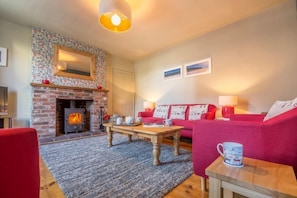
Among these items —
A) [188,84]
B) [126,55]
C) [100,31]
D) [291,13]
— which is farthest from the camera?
[126,55]

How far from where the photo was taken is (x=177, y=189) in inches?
53.0

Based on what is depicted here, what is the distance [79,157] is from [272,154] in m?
2.27

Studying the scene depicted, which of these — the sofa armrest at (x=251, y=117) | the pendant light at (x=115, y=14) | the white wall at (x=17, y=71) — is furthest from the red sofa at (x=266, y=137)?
the white wall at (x=17, y=71)

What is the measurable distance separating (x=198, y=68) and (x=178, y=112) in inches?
50.1

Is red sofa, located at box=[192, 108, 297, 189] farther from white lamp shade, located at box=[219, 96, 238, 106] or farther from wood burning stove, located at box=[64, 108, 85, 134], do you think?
wood burning stove, located at box=[64, 108, 85, 134]

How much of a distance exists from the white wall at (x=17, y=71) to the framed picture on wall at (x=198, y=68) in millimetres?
3944

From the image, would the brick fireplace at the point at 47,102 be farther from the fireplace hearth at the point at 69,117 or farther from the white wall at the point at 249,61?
the white wall at the point at 249,61

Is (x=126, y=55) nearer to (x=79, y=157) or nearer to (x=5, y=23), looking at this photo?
(x=5, y=23)

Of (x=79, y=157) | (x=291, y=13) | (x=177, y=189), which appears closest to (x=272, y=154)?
(x=177, y=189)

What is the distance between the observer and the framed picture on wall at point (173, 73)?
412cm

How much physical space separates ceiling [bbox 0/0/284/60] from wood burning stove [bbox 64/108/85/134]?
198 centimetres

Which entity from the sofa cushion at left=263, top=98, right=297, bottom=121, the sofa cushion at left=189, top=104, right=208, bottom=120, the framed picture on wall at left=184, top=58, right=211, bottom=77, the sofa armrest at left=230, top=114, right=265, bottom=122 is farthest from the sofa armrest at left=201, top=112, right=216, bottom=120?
the sofa cushion at left=263, top=98, right=297, bottom=121

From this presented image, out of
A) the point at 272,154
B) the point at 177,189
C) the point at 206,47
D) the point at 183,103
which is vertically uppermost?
the point at 206,47

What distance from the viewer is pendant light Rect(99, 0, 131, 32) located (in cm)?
200
